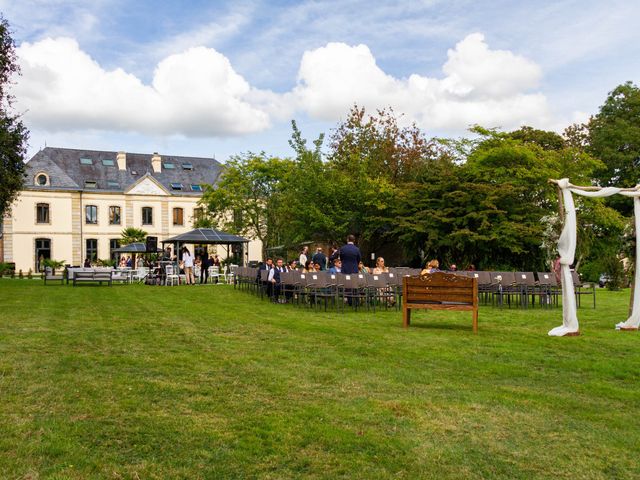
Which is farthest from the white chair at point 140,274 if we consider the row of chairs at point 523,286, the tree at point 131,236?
the tree at point 131,236

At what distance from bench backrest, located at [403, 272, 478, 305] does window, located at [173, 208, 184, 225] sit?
51.7m

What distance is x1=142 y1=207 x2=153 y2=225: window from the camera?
59.5 m

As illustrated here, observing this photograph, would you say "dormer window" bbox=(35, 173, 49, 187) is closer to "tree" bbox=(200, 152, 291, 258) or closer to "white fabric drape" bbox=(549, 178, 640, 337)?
"tree" bbox=(200, 152, 291, 258)

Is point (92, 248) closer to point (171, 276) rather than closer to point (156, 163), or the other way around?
point (156, 163)

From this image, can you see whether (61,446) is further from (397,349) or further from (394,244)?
(394,244)

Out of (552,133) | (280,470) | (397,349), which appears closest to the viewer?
(280,470)

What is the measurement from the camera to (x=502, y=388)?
20.1ft

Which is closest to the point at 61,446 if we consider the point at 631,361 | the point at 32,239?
the point at 631,361

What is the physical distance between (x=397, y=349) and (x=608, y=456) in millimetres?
4447

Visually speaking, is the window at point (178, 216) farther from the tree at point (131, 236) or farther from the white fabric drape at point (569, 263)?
the white fabric drape at point (569, 263)

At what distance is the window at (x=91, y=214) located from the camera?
57312 millimetres

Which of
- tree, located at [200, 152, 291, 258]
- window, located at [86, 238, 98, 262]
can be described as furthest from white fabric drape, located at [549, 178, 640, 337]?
window, located at [86, 238, 98, 262]

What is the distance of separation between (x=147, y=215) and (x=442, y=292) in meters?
52.0

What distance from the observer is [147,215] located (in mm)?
59688
